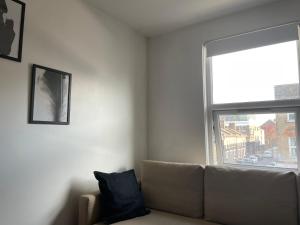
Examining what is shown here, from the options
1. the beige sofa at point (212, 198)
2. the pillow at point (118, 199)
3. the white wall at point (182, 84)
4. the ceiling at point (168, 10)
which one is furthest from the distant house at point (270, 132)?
the pillow at point (118, 199)

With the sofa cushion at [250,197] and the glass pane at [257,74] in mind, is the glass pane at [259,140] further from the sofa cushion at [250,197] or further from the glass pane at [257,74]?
the sofa cushion at [250,197]

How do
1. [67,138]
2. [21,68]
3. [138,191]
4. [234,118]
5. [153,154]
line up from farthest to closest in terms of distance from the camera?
[153,154]
[234,118]
[138,191]
[67,138]
[21,68]

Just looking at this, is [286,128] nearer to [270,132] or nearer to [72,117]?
[270,132]

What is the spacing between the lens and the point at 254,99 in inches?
98.6

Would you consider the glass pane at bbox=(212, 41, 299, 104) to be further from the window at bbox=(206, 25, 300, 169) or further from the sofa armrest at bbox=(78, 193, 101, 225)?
the sofa armrest at bbox=(78, 193, 101, 225)

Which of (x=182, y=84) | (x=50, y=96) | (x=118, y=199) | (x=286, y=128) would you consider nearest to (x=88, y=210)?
(x=118, y=199)

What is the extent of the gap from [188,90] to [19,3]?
1936 millimetres

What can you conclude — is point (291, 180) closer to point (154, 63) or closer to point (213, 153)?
point (213, 153)

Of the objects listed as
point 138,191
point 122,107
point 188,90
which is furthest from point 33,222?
point 188,90

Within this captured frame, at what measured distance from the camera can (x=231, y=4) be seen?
2449 millimetres

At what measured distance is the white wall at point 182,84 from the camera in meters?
2.61

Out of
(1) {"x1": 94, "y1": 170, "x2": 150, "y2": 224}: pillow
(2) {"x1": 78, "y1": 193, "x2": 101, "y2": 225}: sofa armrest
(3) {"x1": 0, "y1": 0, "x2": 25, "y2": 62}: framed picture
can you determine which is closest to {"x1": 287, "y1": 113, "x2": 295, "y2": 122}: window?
(1) {"x1": 94, "y1": 170, "x2": 150, "y2": 224}: pillow

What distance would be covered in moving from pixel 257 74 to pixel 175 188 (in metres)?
1.51

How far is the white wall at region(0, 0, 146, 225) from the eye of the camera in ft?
5.85
